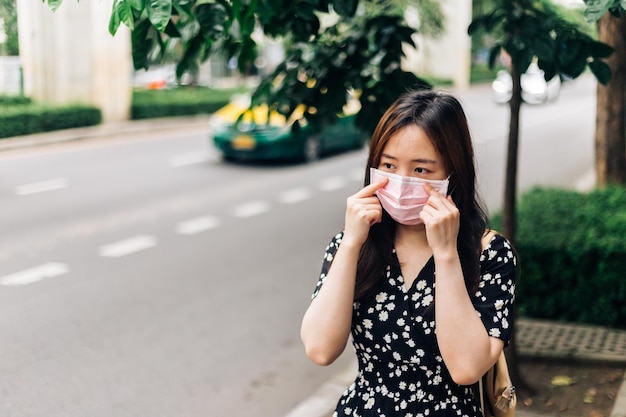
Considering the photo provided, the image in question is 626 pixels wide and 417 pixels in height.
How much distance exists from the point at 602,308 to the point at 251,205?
6.92 m

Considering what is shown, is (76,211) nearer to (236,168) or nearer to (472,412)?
(236,168)

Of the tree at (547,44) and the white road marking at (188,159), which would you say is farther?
the white road marking at (188,159)

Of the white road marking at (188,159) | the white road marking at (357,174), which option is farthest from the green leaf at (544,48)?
the white road marking at (188,159)

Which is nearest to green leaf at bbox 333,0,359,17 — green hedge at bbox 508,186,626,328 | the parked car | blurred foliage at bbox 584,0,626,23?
blurred foliage at bbox 584,0,626,23

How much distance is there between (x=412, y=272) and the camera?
2219 mm

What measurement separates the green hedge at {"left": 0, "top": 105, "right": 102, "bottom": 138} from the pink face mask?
15.8 meters

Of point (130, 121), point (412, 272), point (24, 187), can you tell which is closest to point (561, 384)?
point (412, 272)

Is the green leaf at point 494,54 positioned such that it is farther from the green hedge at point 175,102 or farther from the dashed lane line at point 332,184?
the green hedge at point 175,102

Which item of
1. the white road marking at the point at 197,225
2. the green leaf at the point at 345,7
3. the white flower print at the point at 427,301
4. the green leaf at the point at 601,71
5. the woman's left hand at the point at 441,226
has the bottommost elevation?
the white road marking at the point at 197,225

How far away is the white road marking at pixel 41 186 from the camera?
1254 cm

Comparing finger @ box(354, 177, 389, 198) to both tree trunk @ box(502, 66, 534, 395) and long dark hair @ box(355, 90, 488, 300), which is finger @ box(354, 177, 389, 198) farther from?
tree trunk @ box(502, 66, 534, 395)

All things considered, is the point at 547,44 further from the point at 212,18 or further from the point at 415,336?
the point at 415,336

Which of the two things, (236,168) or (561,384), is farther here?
(236,168)

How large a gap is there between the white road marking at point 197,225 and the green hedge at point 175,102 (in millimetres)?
13028
